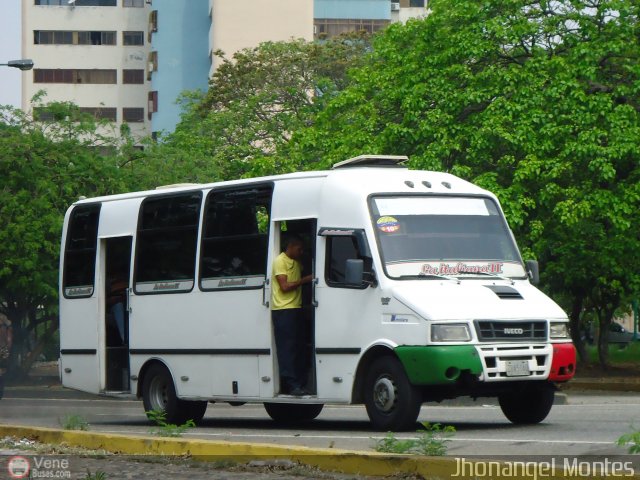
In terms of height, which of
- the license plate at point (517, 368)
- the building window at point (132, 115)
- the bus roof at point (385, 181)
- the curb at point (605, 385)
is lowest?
the curb at point (605, 385)

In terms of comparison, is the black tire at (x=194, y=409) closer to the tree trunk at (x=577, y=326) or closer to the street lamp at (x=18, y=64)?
the street lamp at (x=18, y=64)

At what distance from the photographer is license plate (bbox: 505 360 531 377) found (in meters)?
13.3

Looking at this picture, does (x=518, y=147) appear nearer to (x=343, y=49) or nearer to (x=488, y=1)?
(x=488, y=1)

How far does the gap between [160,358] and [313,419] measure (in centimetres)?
199

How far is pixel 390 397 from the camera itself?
44.0 ft

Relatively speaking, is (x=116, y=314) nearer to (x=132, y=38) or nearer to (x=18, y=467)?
(x=18, y=467)

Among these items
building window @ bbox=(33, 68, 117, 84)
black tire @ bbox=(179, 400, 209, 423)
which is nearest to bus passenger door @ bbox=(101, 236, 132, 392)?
black tire @ bbox=(179, 400, 209, 423)

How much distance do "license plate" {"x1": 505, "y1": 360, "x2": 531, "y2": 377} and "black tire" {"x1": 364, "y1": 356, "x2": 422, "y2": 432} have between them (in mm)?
877

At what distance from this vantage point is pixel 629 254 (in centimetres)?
3034

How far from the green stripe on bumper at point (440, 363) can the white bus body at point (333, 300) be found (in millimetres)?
13

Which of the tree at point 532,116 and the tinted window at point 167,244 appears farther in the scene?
the tree at point 532,116

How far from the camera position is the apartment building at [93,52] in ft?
282

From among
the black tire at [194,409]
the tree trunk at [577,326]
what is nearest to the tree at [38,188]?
the tree trunk at [577,326]

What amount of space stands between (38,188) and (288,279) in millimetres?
21735
